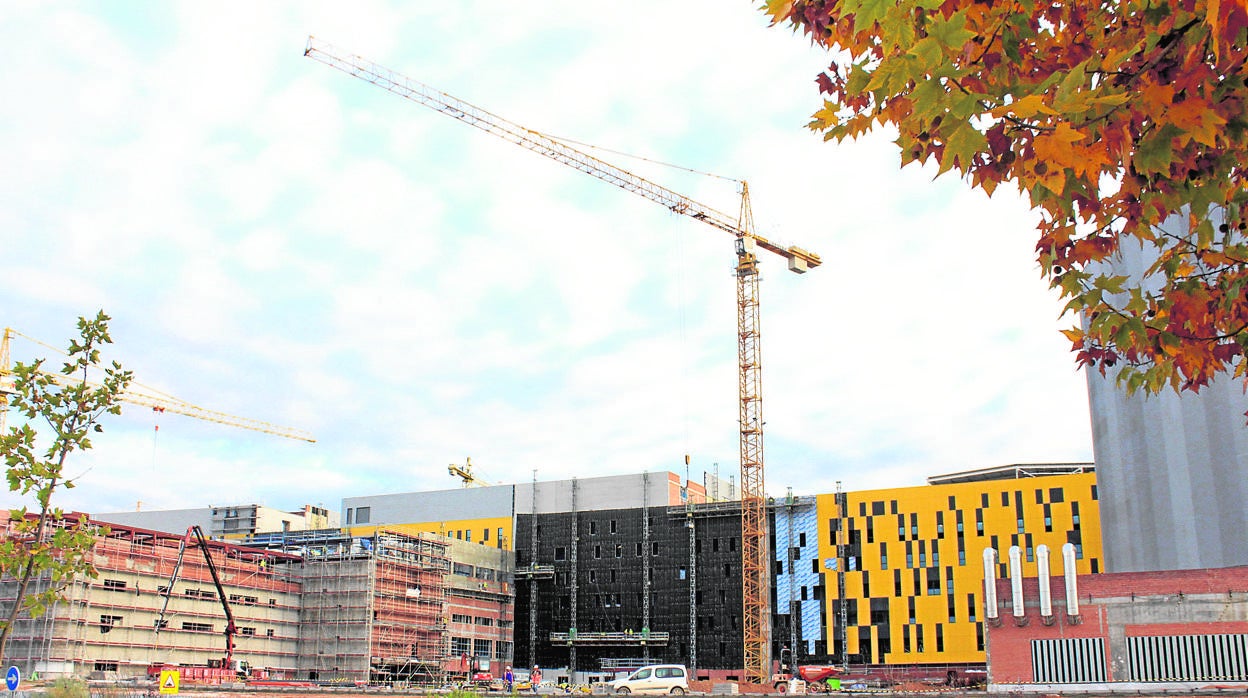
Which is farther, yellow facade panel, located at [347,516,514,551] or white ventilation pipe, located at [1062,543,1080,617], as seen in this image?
yellow facade panel, located at [347,516,514,551]

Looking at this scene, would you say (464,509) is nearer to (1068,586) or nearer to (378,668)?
(378,668)

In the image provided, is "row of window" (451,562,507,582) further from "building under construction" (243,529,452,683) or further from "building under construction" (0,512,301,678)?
"building under construction" (0,512,301,678)

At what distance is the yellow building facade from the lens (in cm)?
8425

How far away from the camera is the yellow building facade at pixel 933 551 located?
84250 mm

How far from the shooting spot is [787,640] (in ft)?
299

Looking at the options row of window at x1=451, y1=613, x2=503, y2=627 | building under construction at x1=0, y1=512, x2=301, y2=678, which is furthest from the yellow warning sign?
row of window at x1=451, y1=613, x2=503, y2=627

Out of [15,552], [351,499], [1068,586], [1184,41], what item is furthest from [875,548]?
[1184,41]

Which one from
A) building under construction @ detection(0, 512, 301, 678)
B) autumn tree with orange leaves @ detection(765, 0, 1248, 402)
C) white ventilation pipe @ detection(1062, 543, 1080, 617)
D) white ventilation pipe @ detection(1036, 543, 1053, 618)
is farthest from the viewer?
building under construction @ detection(0, 512, 301, 678)

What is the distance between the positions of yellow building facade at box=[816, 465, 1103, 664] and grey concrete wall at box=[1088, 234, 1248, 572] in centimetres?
2127

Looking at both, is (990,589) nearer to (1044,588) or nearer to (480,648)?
(1044,588)

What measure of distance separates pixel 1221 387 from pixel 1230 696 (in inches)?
647

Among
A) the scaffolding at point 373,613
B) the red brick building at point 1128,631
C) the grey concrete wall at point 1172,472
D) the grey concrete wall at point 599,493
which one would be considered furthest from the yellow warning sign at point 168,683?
the grey concrete wall at point 599,493

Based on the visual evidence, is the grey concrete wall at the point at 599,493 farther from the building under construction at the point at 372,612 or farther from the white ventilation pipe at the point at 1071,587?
the white ventilation pipe at the point at 1071,587

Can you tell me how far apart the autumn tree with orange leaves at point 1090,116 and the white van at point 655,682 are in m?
48.2
